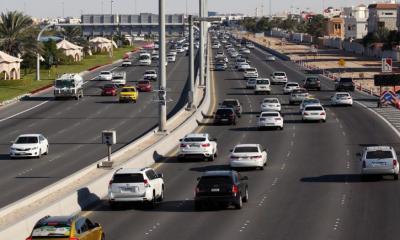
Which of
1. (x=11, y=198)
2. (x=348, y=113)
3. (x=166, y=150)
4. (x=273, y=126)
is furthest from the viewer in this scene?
(x=348, y=113)

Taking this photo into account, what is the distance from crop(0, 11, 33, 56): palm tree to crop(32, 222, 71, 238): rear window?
101096mm

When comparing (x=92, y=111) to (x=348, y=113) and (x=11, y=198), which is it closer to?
(x=348, y=113)

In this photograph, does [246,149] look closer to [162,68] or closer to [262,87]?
[162,68]

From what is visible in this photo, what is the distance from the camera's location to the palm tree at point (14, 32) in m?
123

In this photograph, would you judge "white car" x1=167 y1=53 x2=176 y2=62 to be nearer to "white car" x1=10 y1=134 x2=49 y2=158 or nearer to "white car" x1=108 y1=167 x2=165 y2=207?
"white car" x1=10 y1=134 x2=49 y2=158

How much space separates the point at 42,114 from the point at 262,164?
37.9m

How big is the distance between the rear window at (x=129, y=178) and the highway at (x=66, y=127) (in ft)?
14.5

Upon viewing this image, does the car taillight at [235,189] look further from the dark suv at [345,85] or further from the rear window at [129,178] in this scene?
the dark suv at [345,85]

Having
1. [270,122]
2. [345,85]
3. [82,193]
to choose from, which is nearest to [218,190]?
[82,193]

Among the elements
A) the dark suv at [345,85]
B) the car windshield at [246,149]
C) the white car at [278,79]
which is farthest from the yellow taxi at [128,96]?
the car windshield at [246,149]

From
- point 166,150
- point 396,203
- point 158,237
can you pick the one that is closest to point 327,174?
point 396,203

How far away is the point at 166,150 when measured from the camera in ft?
171

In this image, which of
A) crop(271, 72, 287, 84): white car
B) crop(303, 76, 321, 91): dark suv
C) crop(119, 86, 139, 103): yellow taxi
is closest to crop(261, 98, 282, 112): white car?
crop(119, 86, 139, 103): yellow taxi

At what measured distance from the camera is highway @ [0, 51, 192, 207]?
43.5 m
